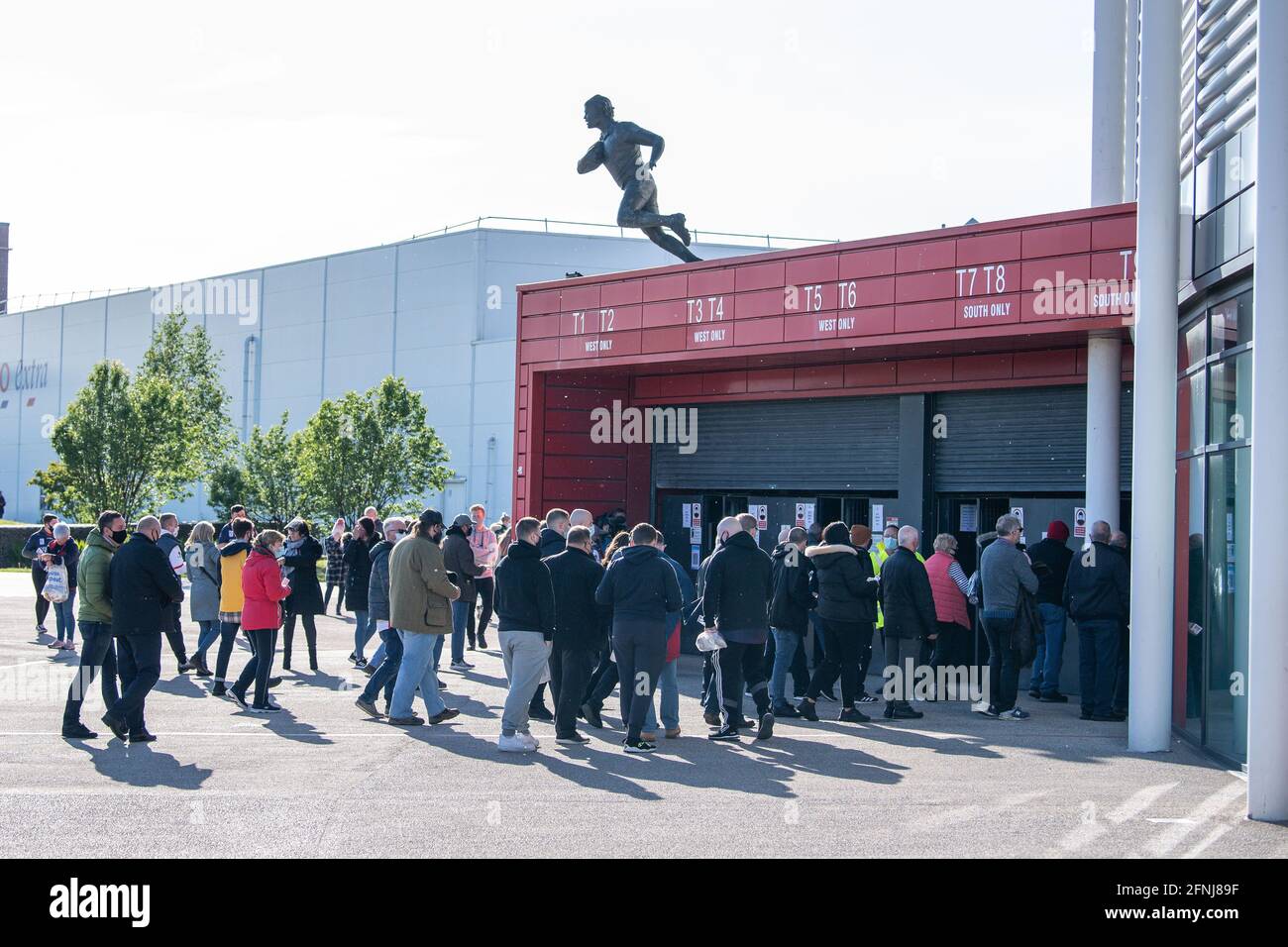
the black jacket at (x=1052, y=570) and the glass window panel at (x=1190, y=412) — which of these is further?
the black jacket at (x=1052, y=570)

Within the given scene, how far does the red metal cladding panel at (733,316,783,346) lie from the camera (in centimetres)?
1791

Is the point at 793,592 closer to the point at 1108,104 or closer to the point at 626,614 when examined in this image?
the point at 626,614

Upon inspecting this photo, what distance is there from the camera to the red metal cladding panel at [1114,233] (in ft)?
47.1

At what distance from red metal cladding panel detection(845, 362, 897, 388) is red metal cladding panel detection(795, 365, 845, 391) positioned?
0.12 metres

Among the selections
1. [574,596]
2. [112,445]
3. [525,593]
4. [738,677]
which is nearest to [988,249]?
[738,677]

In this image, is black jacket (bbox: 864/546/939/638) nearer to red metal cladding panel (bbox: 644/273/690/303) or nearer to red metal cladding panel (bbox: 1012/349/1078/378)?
red metal cladding panel (bbox: 1012/349/1078/378)

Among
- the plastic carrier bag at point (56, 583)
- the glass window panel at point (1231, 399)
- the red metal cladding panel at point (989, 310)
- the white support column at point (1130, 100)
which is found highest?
the white support column at point (1130, 100)

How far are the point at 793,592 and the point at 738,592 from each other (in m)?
1.22

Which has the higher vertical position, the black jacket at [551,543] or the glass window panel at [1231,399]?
the glass window panel at [1231,399]

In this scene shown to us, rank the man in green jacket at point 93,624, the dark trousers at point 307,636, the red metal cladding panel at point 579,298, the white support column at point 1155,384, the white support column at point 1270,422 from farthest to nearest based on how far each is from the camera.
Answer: the red metal cladding panel at point 579,298, the dark trousers at point 307,636, the white support column at point 1155,384, the man in green jacket at point 93,624, the white support column at point 1270,422

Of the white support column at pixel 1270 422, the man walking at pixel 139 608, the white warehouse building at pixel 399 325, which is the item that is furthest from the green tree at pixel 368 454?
the white support column at pixel 1270 422

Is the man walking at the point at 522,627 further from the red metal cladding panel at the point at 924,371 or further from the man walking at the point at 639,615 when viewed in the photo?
the red metal cladding panel at the point at 924,371

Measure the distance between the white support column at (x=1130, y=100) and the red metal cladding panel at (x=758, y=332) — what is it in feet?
13.8

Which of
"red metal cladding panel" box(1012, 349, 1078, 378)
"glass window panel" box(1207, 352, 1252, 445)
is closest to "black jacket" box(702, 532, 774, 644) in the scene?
"glass window panel" box(1207, 352, 1252, 445)
